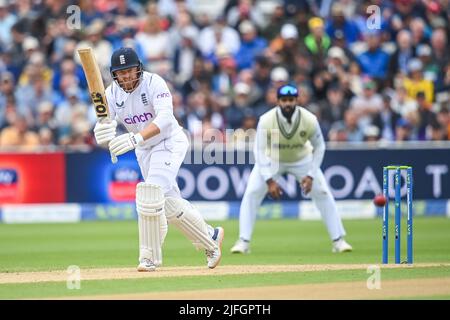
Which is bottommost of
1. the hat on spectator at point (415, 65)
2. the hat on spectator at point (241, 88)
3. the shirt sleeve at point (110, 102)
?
the shirt sleeve at point (110, 102)

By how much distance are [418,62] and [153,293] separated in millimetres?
10621

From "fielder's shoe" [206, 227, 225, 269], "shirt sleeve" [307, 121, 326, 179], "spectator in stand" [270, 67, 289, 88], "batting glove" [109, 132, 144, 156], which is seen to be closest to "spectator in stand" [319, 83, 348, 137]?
"spectator in stand" [270, 67, 289, 88]

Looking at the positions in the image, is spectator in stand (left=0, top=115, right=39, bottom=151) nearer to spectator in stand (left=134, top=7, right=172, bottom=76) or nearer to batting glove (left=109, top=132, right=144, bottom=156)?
spectator in stand (left=134, top=7, right=172, bottom=76)

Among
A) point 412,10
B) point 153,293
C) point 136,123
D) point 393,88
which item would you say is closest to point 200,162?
point 393,88

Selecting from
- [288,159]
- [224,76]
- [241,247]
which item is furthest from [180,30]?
[241,247]

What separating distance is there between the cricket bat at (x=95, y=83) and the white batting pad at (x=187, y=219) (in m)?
0.66

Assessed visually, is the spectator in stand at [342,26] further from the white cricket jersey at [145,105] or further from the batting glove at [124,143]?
the batting glove at [124,143]

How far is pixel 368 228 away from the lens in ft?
48.1

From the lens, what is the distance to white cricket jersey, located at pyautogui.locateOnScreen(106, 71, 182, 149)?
9.02 m

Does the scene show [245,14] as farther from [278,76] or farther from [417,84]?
[417,84]

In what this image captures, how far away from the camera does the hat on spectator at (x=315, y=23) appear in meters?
17.8

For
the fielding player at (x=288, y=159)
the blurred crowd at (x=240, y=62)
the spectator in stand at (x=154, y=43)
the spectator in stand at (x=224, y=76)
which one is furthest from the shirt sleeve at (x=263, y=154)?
the spectator in stand at (x=154, y=43)

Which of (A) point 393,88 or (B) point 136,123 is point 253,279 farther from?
(A) point 393,88
